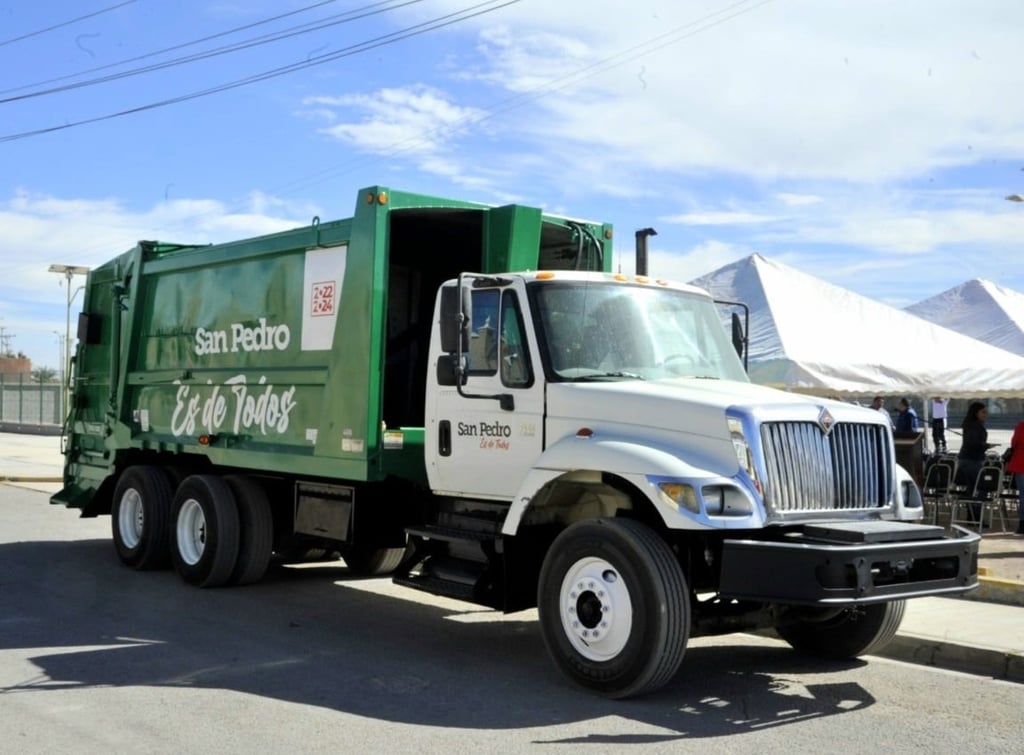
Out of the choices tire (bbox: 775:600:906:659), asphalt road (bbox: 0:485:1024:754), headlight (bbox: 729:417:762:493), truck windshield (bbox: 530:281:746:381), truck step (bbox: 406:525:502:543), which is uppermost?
truck windshield (bbox: 530:281:746:381)

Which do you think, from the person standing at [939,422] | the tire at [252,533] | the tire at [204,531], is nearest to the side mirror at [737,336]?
the tire at [252,533]

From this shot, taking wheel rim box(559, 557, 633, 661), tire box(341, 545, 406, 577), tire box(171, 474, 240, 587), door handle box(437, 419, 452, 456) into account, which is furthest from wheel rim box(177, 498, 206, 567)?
wheel rim box(559, 557, 633, 661)

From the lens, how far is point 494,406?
788cm

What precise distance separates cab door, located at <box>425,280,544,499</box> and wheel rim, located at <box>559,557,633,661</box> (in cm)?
93

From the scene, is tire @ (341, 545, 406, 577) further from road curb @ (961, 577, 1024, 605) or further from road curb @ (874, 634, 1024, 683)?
road curb @ (961, 577, 1024, 605)

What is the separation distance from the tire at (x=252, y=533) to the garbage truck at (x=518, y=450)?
2cm

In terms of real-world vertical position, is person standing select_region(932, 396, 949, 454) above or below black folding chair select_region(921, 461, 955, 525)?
above

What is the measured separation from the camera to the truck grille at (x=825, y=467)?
22.2 ft

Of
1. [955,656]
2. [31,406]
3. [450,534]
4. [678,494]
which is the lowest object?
[955,656]

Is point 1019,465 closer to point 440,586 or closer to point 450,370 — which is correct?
point 440,586

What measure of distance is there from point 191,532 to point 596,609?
209 inches

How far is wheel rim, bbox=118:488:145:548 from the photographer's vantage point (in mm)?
11711

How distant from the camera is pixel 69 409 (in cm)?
1382

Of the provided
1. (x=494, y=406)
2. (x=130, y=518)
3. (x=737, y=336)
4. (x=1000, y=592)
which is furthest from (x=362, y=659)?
(x=1000, y=592)
